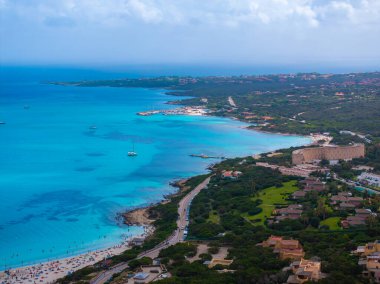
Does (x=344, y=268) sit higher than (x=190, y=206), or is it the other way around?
(x=344, y=268)

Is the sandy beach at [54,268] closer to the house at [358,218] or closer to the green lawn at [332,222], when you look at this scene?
the green lawn at [332,222]

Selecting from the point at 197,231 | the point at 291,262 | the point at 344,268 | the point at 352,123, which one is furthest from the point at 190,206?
the point at 352,123

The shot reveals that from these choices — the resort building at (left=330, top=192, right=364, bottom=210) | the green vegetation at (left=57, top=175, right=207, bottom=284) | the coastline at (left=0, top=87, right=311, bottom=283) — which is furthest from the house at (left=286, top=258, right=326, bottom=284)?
the coastline at (left=0, top=87, right=311, bottom=283)

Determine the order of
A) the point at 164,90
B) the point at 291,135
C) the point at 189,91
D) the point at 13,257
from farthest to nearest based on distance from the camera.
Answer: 1. the point at 164,90
2. the point at 189,91
3. the point at 291,135
4. the point at 13,257

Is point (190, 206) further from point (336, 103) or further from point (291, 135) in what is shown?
point (336, 103)

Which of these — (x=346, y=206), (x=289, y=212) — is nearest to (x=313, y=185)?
(x=346, y=206)

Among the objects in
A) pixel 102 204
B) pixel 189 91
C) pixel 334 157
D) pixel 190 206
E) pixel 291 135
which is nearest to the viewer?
pixel 190 206

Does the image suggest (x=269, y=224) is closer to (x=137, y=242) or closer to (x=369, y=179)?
(x=137, y=242)

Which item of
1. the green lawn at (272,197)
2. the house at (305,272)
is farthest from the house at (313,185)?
the house at (305,272)
